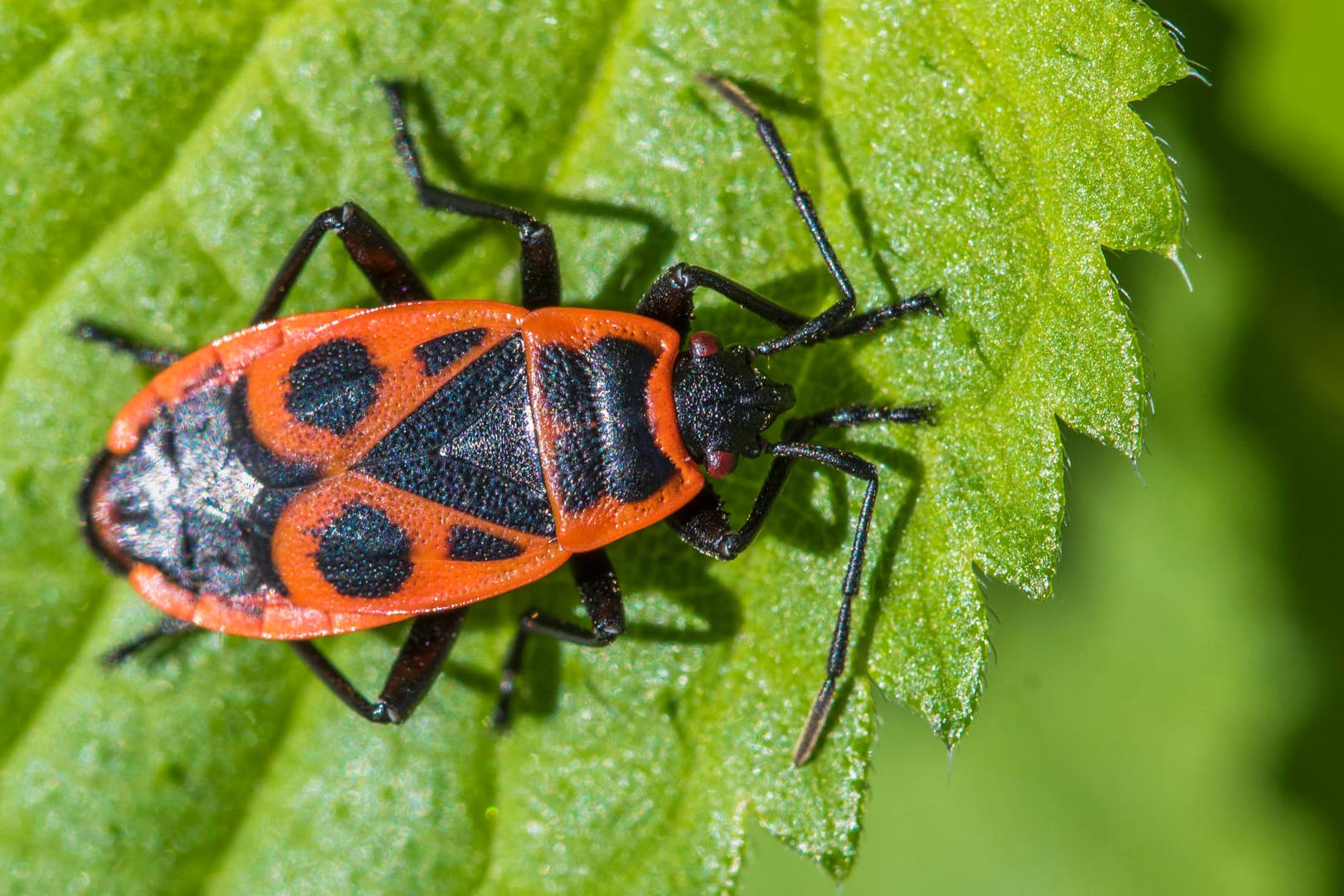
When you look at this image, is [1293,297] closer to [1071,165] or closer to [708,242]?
[1071,165]

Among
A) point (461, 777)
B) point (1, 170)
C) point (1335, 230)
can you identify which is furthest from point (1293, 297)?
point (1, 170)

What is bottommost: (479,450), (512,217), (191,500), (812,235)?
(191,500)

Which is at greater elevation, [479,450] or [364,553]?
[479,450]

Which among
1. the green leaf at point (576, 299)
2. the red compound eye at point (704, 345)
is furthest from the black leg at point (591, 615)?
the red compound eye at point (704, 345)

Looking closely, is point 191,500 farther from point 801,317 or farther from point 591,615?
point 801,317

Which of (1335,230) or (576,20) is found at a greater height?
(576,20)

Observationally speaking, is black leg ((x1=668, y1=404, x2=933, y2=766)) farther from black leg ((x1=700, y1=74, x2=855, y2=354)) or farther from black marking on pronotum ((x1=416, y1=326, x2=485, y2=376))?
black marking on pronotum ((x1=416, y1=326, x2=485, y2=376))

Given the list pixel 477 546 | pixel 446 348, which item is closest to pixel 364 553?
pixel 477 546

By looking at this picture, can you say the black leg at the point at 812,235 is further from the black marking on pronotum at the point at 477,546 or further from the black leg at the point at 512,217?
the black marking on pronotum at the point at 477,546

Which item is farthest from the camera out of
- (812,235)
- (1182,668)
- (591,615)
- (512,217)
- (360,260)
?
(1182,668)
